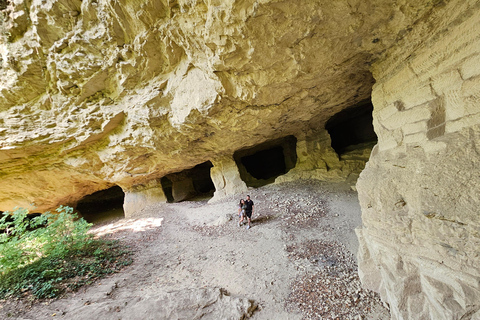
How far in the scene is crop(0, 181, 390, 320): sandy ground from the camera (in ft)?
10.0

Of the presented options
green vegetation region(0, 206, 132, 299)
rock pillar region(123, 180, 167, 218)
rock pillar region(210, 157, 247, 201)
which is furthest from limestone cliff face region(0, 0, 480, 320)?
green vegetation region(0, 206, 132, 299)

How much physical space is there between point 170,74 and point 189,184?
31.9 ft

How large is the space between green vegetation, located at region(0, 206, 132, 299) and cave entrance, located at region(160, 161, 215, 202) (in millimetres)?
7078

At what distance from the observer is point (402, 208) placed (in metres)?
2.23

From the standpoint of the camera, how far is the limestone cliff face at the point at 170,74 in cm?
280

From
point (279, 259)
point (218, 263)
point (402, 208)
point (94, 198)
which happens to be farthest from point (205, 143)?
point (94, 198)

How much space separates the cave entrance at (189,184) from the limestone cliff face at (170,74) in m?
4.28

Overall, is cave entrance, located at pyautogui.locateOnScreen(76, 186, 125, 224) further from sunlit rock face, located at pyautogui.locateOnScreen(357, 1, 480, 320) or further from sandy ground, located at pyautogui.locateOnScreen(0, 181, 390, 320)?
sunlit rock face, located at pyautogui.locateOnScreen(357, 1, 480, 320)

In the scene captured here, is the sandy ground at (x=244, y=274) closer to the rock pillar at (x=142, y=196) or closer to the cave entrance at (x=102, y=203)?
the rock pillar at (x=142, y=196)

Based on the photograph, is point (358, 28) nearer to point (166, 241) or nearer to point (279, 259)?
point (279, 259)

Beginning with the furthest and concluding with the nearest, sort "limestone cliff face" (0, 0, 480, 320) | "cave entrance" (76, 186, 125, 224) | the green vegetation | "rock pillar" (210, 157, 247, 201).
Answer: "cave entrance" (76, 186, 125, 224) → "rock pillar" (210, 157, 247, 201) → the green vegetation → "limestone cliff face" (0, 0, 480, 320)

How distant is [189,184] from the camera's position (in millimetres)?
13945

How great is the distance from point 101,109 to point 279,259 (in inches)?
286

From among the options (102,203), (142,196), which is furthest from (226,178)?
(102,203)
